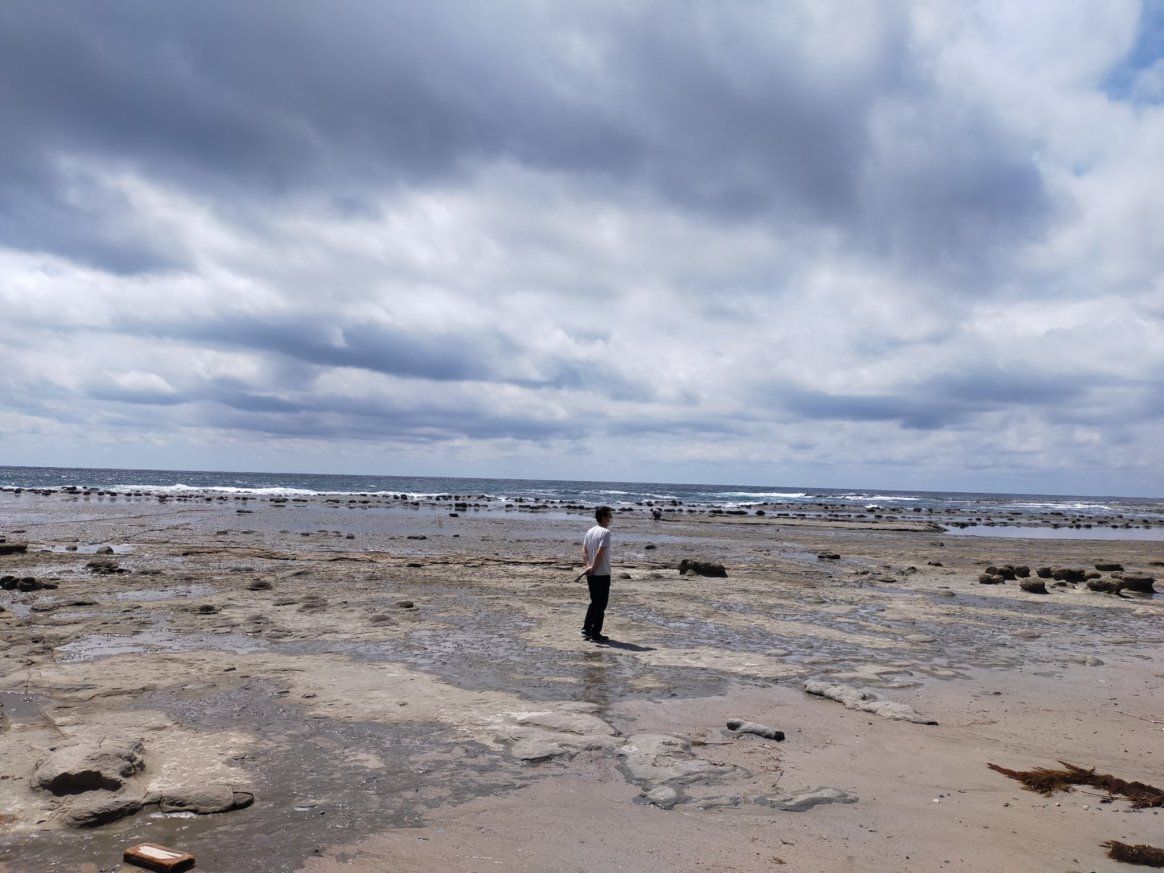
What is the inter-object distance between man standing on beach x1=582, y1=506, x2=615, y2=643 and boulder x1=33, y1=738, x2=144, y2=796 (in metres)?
6.31

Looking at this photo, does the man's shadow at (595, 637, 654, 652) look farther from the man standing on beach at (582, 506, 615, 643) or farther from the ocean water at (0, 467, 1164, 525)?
the ocean water at (0, 467, 1164, 525)

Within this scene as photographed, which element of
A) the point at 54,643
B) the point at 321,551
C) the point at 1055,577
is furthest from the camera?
the point at 321,551

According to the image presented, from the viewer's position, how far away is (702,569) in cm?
1956

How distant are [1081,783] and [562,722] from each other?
4.26 meters

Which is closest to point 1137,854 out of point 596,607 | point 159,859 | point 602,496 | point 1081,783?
point 1081,783

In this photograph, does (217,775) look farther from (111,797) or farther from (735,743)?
(735,743)

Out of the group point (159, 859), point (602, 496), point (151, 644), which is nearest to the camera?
point (159, 859)

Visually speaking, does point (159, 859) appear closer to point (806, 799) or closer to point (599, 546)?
point (806, 799)

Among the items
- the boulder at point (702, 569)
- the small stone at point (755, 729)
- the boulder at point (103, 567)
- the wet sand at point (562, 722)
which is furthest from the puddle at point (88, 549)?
the small stone at point (755, 729)

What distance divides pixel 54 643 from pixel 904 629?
42.0ft

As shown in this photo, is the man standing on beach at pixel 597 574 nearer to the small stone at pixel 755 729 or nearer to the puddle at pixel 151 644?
the small stone at pixel 755 729

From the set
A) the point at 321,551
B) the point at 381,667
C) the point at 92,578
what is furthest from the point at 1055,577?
the point at 92,578

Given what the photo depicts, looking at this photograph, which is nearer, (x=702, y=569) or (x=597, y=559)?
(x=597, y=559)

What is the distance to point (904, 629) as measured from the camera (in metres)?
12.8
